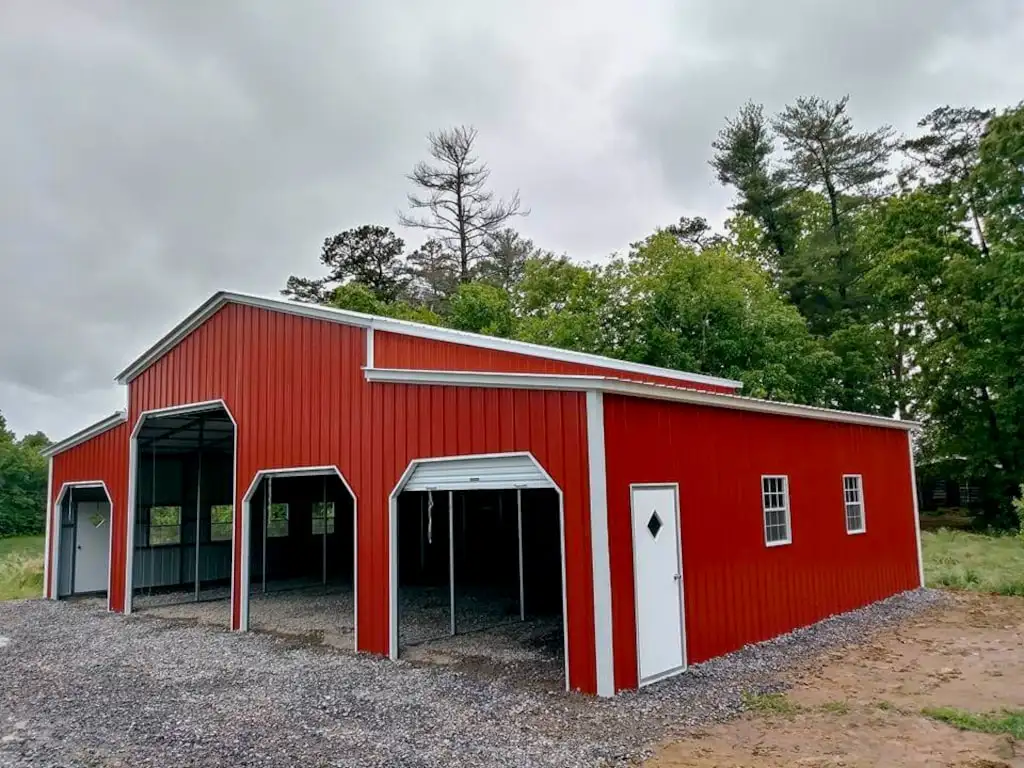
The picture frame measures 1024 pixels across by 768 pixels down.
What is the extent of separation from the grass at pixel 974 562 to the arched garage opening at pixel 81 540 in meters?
14.6

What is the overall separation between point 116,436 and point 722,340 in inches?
524

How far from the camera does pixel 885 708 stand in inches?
217

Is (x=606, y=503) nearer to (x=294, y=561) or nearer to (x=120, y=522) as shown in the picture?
(x=120, y=522)

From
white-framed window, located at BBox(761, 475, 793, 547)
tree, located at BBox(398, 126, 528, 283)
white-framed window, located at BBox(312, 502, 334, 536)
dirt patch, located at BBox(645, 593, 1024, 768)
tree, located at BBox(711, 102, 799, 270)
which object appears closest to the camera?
dirt patch, located at BBox(645, 593, 1024, 768)

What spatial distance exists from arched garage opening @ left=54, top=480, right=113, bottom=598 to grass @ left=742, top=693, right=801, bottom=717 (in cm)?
1151

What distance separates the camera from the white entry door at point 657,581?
613 centimetres

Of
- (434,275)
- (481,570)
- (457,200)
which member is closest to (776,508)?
(481,570)

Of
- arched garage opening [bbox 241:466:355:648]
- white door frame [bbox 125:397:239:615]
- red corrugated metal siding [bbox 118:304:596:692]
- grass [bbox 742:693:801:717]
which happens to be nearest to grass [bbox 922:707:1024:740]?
grass [bbox 742:693:801:717]

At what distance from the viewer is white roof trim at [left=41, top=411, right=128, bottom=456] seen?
38.2 feet

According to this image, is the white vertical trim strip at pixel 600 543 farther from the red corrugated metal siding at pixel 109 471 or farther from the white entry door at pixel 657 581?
the red corrugated metal siding at pixel 109 471

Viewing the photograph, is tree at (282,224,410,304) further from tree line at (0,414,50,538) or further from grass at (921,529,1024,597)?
grass at (921,529,1024,597)

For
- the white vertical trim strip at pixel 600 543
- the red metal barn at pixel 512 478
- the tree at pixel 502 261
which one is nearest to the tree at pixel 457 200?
the tree at pixel 502 261

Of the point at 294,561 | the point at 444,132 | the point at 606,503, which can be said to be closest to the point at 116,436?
the point at 294,561

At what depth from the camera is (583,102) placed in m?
14.7
